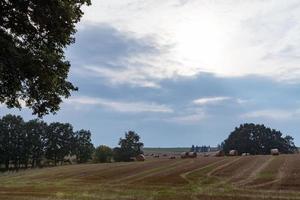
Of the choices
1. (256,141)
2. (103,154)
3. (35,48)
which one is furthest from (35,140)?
(35,48)

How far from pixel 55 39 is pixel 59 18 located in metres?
1.54

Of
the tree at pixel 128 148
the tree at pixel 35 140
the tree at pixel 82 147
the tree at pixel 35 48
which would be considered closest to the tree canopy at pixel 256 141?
the tree at pixel 128 148

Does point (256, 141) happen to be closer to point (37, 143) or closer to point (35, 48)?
point (37, 143)

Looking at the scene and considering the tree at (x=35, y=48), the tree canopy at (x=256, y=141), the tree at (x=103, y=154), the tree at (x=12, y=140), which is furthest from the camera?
the tree canopy at (x=256, y=141)

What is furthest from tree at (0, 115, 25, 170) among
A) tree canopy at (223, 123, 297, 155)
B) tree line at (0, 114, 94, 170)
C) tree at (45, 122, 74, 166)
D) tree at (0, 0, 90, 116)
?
tree at (0, 0, 90, 116)

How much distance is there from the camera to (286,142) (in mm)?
173750

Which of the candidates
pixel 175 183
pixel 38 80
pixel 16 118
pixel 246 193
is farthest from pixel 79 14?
pixel 16 118

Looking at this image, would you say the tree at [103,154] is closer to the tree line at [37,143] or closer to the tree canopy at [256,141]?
the tree line at [37,143]

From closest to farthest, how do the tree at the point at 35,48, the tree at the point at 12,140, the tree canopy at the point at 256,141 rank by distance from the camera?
the tree at the point at 35,48, the tree at the point at 12,140, the tree canopy at the point at 256,141

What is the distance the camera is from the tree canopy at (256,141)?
163 metres

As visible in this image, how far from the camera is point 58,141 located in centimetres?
16725

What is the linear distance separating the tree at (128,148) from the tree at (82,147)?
388 inches

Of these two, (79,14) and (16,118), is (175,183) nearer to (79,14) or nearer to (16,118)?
(79,14)

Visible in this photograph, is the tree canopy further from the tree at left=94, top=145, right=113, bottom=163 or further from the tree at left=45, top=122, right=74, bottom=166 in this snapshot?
the tree at left=45, top=122, right=74, bottom=166
